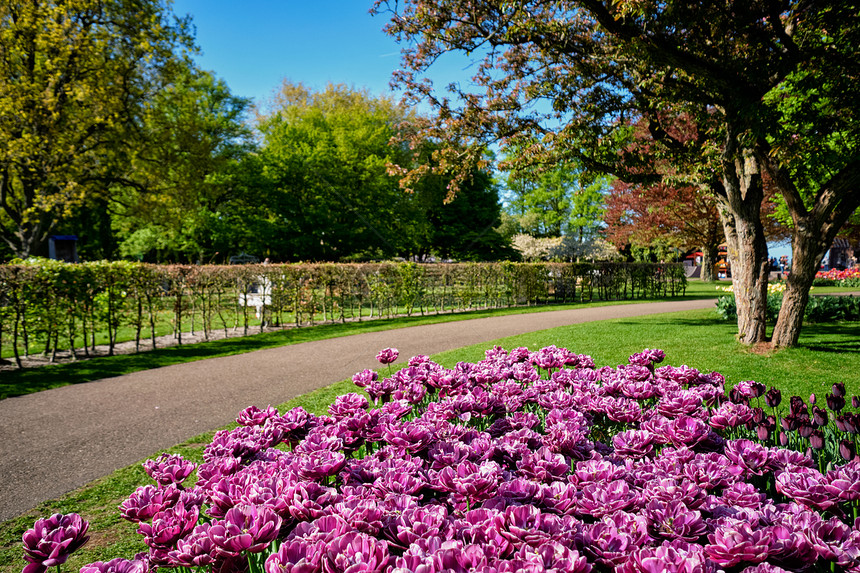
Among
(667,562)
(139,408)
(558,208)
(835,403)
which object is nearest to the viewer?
(667,562)

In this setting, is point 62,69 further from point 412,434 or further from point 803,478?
point 803,478

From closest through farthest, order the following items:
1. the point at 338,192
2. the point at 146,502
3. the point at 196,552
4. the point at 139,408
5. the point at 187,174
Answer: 1. the point at 196,552
2. the point at 146,502
3. the point at 139,408
4. the point at 187,174
5. the point at 338,192

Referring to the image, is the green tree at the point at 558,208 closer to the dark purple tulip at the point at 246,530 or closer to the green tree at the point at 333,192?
the green tree at the point at 333,192

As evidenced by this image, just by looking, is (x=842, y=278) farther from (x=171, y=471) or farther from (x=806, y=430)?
(x=171, y=471)

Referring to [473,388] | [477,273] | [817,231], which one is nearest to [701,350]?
[817,231]

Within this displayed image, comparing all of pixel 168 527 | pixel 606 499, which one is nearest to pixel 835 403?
pixel 606 499

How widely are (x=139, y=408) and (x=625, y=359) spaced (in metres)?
6.89

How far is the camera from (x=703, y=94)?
7.28 metres

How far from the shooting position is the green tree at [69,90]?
15594mm

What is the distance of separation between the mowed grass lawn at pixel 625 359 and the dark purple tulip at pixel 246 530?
2.04 metres

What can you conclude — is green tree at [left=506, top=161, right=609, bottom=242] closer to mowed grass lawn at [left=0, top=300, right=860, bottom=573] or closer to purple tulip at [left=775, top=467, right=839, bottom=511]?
mowed grass lawn at [left=0, top=300, right=860, bottom=573]

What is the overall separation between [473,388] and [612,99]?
296 inches

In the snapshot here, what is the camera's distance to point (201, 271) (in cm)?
1067

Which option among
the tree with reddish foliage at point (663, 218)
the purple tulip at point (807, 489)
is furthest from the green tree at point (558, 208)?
the purple tulip at point (807, 489)
